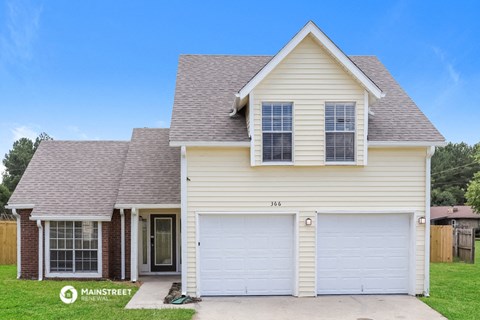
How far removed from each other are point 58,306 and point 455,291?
11.2 meters

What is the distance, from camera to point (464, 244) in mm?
20141

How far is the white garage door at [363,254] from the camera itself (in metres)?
11.9

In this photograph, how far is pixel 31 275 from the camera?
14.6 meters

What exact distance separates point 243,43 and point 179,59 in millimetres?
7158

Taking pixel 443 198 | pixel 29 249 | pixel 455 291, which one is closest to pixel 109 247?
pixel 29 249

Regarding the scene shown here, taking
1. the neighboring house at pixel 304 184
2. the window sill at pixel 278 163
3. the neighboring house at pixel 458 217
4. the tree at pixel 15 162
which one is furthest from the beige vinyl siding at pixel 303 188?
the tree at pixel 15 162

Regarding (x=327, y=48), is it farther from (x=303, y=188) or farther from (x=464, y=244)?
(x=464, y=244)

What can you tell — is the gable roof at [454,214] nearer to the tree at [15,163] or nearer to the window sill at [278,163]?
the window sill at [278,163]

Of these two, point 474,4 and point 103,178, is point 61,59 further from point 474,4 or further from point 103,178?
point 474,4

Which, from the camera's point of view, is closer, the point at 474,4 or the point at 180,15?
the point at 180,15

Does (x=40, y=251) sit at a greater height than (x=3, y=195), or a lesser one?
greater

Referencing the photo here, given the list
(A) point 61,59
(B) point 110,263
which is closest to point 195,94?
(B) point 110,263

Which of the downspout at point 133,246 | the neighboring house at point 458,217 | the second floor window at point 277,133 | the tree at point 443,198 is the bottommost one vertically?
the neighboring house at point 458,217

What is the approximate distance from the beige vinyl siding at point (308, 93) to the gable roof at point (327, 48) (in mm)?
224
